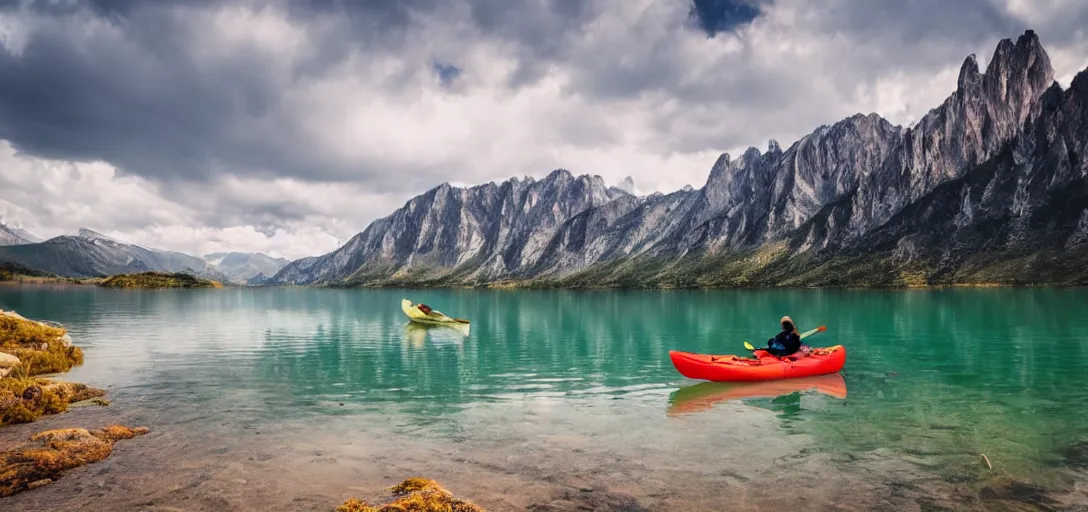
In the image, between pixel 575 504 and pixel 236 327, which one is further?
pixel 236 327

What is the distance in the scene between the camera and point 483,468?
17.0 m

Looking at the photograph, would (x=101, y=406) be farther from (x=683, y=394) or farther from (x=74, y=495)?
(x=683, y=394)

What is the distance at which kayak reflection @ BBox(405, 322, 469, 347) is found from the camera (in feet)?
193

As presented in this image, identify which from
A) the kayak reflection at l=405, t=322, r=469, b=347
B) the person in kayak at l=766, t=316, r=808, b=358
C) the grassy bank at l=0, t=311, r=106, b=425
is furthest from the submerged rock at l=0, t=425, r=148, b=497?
the kayak reflection at l=405, t=322, r=469, b=347

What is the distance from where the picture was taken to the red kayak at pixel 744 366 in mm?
30812

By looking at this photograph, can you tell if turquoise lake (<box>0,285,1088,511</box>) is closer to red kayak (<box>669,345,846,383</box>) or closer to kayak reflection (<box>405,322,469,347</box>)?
red kayak (<box>669,345,846,383</box>)

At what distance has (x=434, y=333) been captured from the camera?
64625mm

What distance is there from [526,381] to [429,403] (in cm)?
784

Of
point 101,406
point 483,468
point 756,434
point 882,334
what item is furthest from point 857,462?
point 882,334

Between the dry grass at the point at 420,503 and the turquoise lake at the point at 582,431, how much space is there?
84 centimetres

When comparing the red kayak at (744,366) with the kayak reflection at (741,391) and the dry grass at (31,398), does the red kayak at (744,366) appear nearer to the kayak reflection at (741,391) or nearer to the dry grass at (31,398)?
the kayak reflection at (741,391)

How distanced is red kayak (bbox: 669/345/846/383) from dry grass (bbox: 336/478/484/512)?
19467 millimetres

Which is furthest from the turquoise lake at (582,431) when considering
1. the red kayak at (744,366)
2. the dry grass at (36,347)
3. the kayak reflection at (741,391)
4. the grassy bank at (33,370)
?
the dry grass at (36,347)

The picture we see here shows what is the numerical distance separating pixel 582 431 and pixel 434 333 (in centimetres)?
4525
